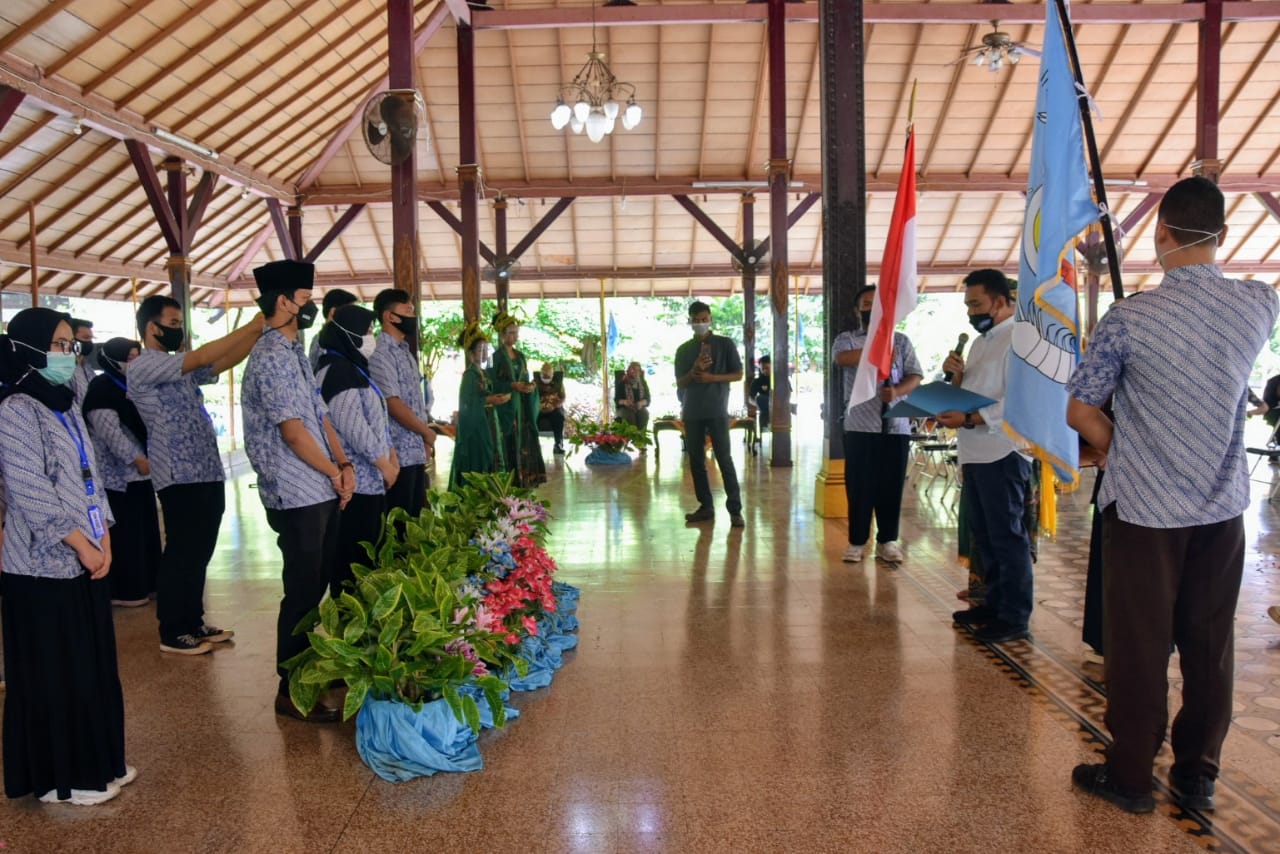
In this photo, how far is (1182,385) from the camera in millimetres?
2236

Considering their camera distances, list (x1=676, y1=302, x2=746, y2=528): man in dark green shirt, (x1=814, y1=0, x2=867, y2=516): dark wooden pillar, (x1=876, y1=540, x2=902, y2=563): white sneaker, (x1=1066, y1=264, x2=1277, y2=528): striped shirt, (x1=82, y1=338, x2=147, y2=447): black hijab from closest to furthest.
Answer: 1. (x1=1066, y1=264, x2=1277, y2=528): striped shirt
2. (x1=82, y1=338, x2=147, y2=447): black hijab
3. (x1=876, y1=540, x2=902, y2=563): white sneaker
4. (x1=676, y1=302, x2=746, y2=528): man in dark green shirt
5. (x1=814, y1=0, x2=867, y2=516): dark wooden pillar

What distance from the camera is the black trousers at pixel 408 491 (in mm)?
4406

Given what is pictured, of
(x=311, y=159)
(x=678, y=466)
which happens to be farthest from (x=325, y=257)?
(x=678, y=466)

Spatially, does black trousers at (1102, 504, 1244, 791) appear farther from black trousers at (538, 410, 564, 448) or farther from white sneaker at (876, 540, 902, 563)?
black trousers at (538, 410, 564, 448)

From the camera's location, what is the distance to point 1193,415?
2240 mm

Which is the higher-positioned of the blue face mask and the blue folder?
the blue face mask

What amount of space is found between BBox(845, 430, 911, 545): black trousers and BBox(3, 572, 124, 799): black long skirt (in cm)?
359

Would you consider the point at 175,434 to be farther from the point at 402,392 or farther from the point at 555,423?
the point at 555,423

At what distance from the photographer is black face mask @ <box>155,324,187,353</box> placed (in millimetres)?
3705

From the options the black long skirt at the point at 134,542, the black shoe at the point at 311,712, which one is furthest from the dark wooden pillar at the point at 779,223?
the black shoe at the point at 311,712

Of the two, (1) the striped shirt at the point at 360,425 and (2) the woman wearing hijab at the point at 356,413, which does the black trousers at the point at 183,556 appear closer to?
(2) the woman wearing hijab at the point at 356,413

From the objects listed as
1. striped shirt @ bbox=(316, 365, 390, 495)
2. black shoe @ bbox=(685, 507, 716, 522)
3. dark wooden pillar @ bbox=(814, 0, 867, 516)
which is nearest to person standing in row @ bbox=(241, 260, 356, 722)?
striped shirt @ bbox=(316, 365, 390, 495)

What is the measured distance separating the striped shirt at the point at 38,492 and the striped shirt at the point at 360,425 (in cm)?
106

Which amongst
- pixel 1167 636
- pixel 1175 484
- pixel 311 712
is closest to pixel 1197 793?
pixel 1167 636
